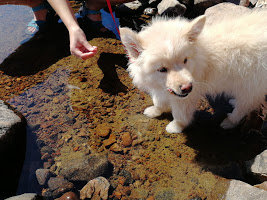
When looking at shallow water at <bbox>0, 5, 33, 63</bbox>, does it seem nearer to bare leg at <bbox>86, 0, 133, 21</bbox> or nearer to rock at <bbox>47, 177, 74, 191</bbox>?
bare leg at <bbox>86, 0, 133, 21</bbox>

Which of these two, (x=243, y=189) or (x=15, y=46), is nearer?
(x=243, y=189)

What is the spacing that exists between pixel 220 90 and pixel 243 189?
1307mm

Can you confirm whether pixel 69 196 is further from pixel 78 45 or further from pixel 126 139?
pixel 78 45

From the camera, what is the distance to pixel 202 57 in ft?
8.14

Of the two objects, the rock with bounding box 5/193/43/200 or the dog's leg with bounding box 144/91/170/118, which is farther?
the dog's leg with bounding box 144/91/170/118

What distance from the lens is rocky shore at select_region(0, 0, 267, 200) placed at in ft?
8.62

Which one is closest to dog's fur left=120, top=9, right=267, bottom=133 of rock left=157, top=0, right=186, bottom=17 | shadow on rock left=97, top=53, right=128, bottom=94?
shadow on rock left=97, top=53, right=128, bottom=94

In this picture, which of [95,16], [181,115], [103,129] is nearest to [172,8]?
[95,16]

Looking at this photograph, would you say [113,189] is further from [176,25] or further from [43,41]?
[43,41]

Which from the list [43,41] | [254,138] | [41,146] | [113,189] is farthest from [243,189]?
[43,41]

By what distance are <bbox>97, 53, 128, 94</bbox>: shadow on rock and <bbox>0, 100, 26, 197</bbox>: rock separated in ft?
5.15

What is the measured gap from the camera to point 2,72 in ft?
14.3

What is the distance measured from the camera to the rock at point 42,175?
2718 millimetres

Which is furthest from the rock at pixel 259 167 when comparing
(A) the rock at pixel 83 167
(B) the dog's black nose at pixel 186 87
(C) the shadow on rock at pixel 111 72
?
(C) the shadow on rock at pixel 111 72
